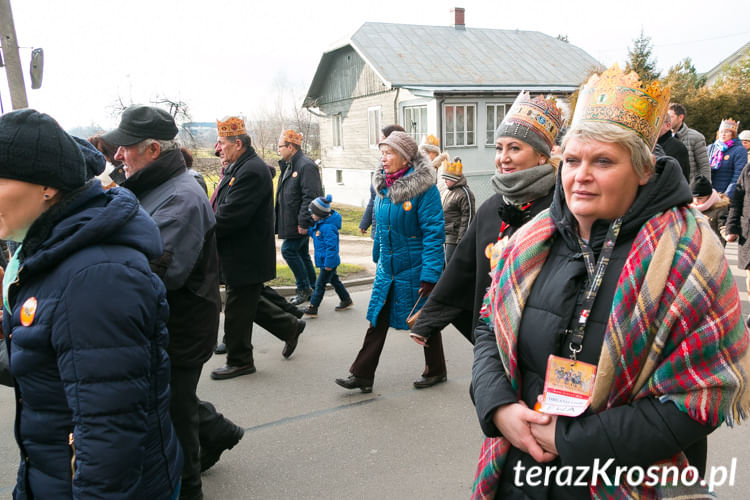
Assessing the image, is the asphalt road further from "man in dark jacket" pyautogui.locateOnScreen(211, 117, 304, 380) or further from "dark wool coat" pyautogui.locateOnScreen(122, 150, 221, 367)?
"dark wool coat" pyautogui.locateOnScreen(122, 150, 221, 367)

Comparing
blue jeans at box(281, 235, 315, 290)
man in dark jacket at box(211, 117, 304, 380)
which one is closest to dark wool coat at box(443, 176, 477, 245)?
blue jeans at box(281, 235, 315, 290)

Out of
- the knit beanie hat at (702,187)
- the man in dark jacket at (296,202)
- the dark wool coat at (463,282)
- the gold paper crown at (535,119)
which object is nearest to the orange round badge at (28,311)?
the dark wool coat at (463,282)

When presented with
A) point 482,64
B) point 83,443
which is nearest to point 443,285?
point 83,443

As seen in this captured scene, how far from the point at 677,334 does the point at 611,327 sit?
0.16 metres

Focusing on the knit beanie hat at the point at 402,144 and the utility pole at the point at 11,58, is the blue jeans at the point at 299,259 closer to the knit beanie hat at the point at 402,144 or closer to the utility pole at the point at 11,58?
the knit beanie hat at the point at 402,144

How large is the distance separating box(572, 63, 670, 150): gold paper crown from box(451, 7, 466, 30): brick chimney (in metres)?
24.5

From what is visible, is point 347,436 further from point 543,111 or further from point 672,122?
point 672,122

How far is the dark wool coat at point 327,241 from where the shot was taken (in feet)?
21.7

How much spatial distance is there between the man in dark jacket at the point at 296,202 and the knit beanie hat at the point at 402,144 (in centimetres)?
283

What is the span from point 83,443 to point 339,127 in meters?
24.9

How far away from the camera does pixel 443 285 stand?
9.36 feet

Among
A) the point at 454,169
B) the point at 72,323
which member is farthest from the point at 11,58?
the point at 72,323

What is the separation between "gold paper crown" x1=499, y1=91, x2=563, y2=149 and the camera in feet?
9.20

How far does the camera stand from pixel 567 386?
1.62m
